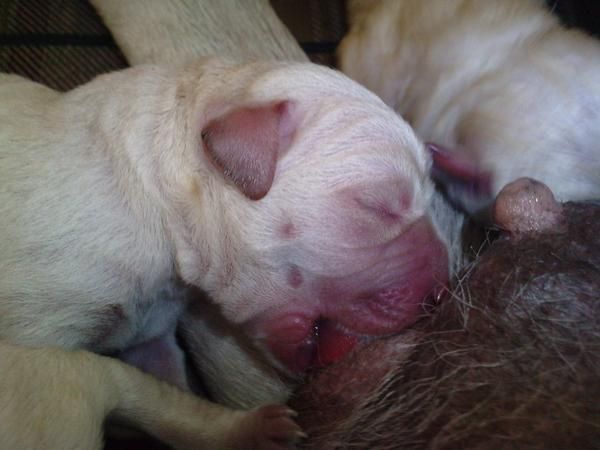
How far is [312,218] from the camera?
129 cm

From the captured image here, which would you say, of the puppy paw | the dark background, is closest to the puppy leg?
the puppy paw

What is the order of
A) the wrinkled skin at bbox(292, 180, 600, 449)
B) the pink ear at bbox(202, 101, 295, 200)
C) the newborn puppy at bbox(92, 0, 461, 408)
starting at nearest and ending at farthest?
the wrinkled skin at bbox(292, 180, 600, 449)
the pink ear at bbox(202, 101, 295, 200)
the newborn puppy at bbox(92, 0, 461, 408)

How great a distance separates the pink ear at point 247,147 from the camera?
1205 millimetres

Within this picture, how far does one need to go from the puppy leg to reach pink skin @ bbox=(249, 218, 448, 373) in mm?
143

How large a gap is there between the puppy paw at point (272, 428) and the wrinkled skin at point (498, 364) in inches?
1.1

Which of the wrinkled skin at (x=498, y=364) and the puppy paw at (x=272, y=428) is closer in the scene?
the wrinkled skin at (x=498, y=364)

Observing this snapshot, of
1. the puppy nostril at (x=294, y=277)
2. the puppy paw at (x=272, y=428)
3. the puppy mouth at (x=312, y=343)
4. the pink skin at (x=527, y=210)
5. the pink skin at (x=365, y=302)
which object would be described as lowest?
the puppy paw at (x=272, y=428)

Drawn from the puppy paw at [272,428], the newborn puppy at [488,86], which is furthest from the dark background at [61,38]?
the puppy paw at [272,428]

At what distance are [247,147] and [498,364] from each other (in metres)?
0.55

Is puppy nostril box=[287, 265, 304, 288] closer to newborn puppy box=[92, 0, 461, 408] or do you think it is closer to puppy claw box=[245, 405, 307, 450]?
puppy claw box=[245, 405, 307, 450]

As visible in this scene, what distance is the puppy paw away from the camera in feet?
4.09

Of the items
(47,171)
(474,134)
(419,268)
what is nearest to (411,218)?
(419,268)

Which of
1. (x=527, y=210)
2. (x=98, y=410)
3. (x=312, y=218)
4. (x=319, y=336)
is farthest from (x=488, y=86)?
(x=98, y=410)

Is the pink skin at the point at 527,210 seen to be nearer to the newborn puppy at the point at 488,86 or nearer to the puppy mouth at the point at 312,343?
the newborn puppy at the point at 488,86
